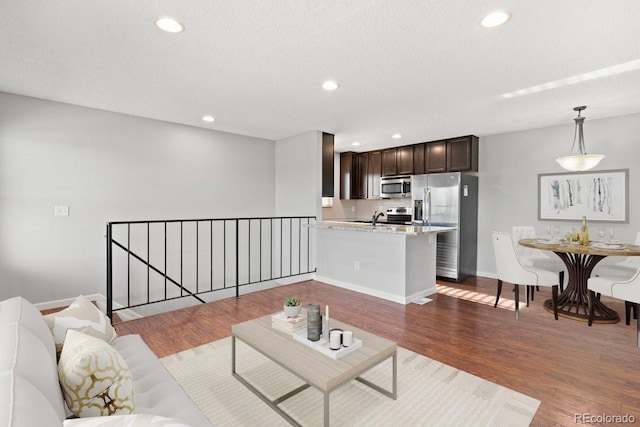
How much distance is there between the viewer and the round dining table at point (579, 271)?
346 cm

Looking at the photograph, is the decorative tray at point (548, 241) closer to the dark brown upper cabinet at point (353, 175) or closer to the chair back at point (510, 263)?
the chair back at point (510, 263)

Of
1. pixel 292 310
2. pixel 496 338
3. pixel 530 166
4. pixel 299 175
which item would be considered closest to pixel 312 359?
pixel 292 310

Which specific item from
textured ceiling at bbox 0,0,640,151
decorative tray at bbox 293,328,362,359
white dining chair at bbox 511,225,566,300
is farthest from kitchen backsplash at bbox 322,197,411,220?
decorative tray at bbox 293,328,362,359

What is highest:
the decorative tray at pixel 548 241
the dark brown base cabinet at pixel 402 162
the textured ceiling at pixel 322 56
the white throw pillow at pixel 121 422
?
the textured ceiling at pixel 322 56

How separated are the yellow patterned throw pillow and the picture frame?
18.7 ft

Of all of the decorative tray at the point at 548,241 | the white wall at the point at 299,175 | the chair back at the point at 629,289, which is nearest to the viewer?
the chair back at the point at 629,289

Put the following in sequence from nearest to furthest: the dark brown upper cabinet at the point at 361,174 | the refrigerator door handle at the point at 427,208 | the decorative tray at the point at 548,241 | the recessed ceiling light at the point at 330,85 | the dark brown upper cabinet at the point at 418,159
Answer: the recessed ceiling light at the point at 330,85 → the decorative tray at the point at 548,241 → the refrigerator door handle at the point at 427,208 → the dark brown upper cabinet at the point at 418,159 → the dark brown upper cabinet at the point at 361,174

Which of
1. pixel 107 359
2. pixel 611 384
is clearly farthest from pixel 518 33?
pixel 107 359

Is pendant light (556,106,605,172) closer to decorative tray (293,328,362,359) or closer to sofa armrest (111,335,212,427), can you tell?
decorative tray (293,328,362,359)

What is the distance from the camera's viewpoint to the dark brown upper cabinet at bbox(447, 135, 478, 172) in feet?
18.0

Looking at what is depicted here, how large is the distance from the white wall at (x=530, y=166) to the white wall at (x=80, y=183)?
4.66m

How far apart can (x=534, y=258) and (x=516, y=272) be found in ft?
4.18

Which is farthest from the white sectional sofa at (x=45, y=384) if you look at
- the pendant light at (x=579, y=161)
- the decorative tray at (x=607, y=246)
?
the pendant light at (x=579, y=161)

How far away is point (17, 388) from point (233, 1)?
2080mm
